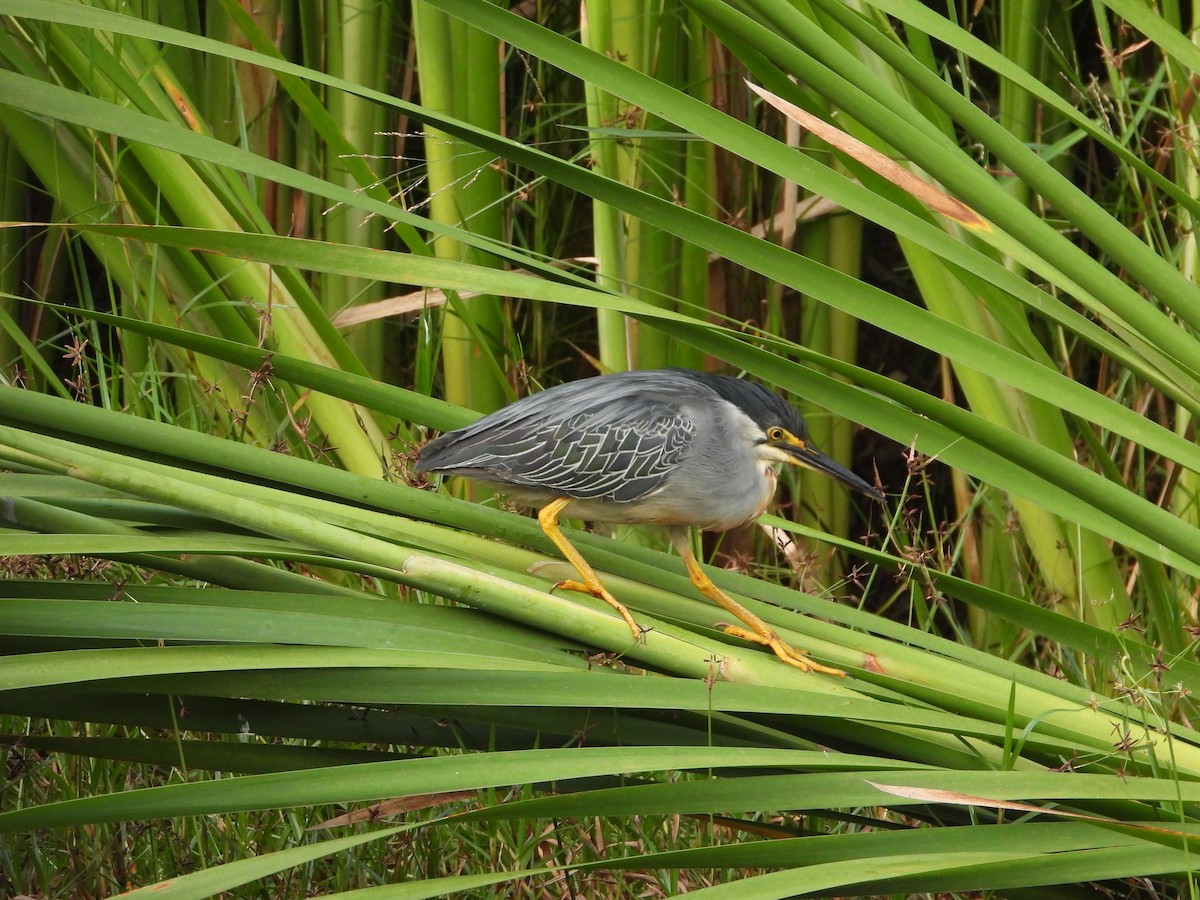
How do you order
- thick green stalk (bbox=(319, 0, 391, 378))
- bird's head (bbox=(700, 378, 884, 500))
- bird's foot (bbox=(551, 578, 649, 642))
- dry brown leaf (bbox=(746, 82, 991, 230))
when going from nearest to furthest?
1. dry brown leaf (bbox=(746, 82, 991, 230))
2. bird's foot (bbox=(551, 578, 649, 642))
3. bird's head (bbox=(700, 378, 884, 500))
4. thick green stalk (bbox=(319, 0, 391, 378))

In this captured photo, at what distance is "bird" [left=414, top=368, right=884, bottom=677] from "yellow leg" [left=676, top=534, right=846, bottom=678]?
0.03 m

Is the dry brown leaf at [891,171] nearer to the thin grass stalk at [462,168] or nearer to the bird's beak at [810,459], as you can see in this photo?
the bird's beak at [810,459]

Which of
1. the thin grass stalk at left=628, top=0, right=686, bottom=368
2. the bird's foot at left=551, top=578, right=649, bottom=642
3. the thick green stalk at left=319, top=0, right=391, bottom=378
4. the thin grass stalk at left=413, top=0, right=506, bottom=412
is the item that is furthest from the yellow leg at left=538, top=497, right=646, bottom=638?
the thick green stalk at left=319, top=0, right=391, bottom=378

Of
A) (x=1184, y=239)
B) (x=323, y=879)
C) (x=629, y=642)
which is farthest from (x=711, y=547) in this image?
(x=629, y=642)

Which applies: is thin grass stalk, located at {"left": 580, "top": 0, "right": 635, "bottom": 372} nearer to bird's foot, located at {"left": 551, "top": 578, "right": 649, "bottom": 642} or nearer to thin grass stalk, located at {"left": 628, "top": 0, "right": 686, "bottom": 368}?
thin grass stalk, located at {"left": 628, "top": 0, "right": 686, "bottom": 368}

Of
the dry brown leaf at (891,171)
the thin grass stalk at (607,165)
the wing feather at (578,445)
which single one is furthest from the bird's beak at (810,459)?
the dry brown leaf at (891,171)

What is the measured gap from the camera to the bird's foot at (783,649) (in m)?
2.01

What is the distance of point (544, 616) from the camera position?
173 centimetres

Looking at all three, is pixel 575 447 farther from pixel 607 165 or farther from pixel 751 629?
pixel 607 165

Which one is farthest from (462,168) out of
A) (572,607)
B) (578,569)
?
(572,607)

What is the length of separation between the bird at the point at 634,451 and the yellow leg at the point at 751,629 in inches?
1.3

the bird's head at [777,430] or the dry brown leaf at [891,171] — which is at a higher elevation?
the dry brown leaf at [891,171]

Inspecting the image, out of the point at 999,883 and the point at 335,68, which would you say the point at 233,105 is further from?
the point at 999,883

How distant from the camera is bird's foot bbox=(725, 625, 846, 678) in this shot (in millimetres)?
2015
